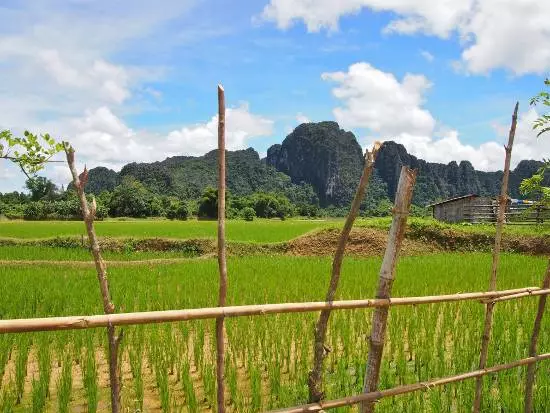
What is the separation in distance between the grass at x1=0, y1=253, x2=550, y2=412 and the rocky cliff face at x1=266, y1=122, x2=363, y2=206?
2571 inches

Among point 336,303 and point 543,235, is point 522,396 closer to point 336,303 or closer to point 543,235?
point 336,303

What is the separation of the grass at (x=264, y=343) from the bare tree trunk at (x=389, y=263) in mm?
964

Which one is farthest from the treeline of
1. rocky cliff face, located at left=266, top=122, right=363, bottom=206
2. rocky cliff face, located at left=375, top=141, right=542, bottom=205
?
rocky cliff face, located at left=375, top=141, right=542, bottom=205

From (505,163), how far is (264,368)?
2483mm

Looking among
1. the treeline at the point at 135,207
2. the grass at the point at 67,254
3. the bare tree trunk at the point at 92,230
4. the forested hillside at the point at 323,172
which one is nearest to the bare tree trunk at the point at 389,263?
the bare tree trunk at the point at 92,230

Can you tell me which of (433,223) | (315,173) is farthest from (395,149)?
(433,223)

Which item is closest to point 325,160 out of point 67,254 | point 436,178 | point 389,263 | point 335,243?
point 436,178

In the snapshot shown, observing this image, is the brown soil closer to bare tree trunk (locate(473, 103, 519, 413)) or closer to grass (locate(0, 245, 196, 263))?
grass (locate(0, 245, 196, 263))

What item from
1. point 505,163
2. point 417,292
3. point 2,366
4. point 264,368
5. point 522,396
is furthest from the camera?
point 417,292

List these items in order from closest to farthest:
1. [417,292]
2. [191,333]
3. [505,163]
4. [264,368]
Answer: [505,163]
[264,368]
[191,333]
[417,292]

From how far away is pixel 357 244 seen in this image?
14156 mm

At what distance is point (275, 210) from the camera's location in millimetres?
42125

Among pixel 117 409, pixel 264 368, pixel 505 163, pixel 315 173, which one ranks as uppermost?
pixel 315 173

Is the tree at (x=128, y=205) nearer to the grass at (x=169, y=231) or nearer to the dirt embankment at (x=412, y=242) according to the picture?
the grass at (x=169, y=231)
